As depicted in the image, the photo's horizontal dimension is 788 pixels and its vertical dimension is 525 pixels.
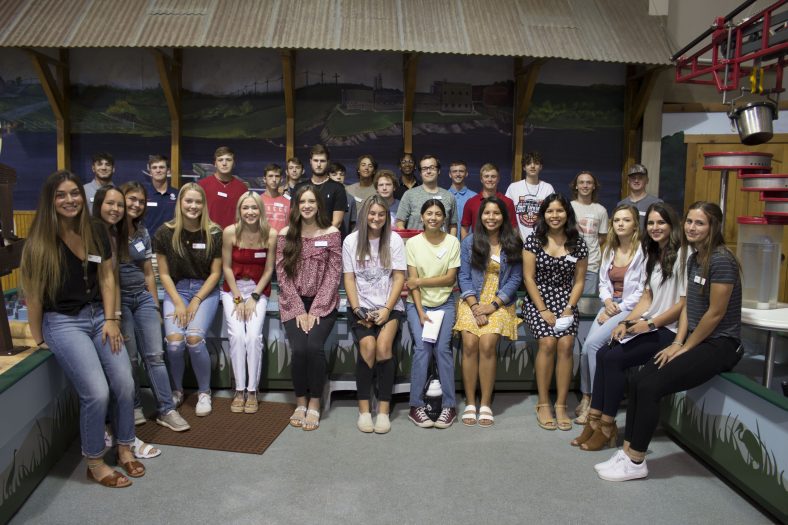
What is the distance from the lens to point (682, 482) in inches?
121

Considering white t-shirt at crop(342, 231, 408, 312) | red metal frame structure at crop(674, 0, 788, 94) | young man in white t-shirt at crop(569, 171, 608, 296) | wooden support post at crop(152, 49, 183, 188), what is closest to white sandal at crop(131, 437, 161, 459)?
white t-shirt at crop(342, 231, 408, 312)

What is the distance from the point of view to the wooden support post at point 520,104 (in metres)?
6.86

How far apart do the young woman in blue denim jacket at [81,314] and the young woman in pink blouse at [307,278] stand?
101 centimetres

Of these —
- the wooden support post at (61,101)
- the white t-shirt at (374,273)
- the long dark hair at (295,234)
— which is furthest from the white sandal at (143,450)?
the wooden support post at (61,101)

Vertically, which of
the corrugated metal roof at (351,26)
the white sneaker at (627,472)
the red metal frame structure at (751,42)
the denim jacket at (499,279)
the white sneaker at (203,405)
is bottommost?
the white sneaker at (627,472)

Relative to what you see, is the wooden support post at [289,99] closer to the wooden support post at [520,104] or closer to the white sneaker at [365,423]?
the wooden support post at [520,104]

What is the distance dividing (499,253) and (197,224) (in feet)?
6.49

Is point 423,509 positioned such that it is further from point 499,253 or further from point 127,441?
point 499,253

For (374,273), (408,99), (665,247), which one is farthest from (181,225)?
(408,99)

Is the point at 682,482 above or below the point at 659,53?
below

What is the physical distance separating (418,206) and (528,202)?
1.14 metres

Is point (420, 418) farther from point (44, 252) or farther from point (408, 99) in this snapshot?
point (408, 99)

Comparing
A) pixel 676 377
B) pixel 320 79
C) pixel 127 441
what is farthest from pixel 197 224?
pixel 320 79

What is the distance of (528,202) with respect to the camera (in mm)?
5512
